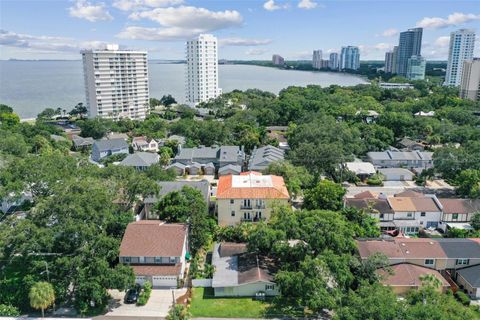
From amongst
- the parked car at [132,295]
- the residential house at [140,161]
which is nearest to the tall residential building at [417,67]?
the residential house at [140,161]

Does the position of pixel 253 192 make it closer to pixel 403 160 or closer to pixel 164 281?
pixel 164 281

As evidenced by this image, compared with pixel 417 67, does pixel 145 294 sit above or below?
below

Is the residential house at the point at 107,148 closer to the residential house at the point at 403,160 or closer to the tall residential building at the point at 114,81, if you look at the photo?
the tall residential building at the point at 114,81

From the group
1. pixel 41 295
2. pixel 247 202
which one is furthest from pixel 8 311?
pixel 247 202

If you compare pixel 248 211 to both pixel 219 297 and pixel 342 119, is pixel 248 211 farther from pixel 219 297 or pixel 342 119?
pixel 342 119

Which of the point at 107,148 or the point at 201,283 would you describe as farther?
the point at 107,148

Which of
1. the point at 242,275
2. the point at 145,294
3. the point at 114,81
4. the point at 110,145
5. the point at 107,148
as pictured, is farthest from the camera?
the point at 114,81

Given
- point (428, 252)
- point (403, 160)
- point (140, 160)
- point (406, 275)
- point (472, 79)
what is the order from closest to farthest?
point (406, 275)
point (428, 252)
point (140, 160)
point (403, 160)
point (472, 79)
